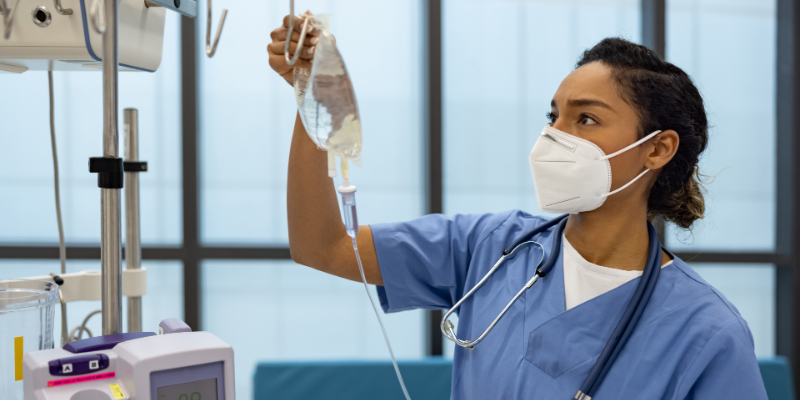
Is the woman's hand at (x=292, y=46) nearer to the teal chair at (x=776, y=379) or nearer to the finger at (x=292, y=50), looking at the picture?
the finger at (x=292, y=50)

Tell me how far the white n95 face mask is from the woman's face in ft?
0.04

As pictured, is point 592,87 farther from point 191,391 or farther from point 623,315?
point 191,391

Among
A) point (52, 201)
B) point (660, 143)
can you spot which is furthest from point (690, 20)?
point (52, 201)

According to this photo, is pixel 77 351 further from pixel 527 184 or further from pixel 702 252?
pixel 702 252

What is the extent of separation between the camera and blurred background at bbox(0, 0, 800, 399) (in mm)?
2252

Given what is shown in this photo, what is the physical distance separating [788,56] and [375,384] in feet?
7.62

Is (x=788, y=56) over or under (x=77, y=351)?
over

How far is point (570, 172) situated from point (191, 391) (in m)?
0.70

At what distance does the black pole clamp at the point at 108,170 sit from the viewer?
59 cm

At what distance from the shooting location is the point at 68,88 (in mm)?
2240

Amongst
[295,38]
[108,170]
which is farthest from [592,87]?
[108,170]

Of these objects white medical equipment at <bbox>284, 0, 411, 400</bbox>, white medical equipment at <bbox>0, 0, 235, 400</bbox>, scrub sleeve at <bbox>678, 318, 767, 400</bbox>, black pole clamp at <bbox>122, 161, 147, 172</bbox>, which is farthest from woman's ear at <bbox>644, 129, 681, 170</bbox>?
black pole clamp at <bbox>122, 161, 147, 172</bbox>

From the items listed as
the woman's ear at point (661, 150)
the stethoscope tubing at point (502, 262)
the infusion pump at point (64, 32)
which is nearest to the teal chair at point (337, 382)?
the stethoscope tubing at point (502, 262)

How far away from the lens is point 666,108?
0.97 m
